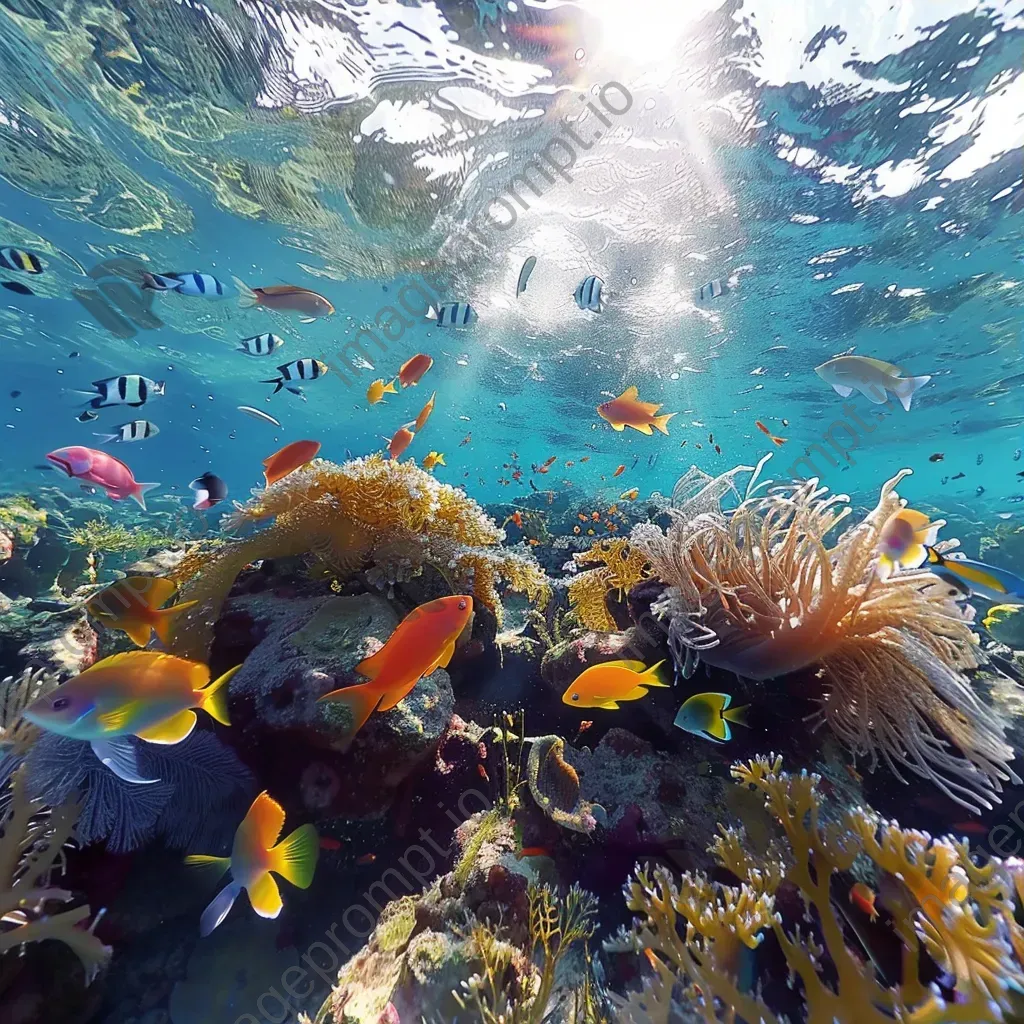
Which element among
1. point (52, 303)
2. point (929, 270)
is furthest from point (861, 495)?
point (52, 303)

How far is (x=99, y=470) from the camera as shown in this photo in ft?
12.5

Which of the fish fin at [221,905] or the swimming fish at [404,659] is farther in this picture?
the fish fin at [221,905]

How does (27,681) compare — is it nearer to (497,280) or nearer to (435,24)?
(435,24)

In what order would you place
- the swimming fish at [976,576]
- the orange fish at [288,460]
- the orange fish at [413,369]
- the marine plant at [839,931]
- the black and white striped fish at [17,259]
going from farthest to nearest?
the orange fish at [413,369]
the black and white striped fish at [17,259]
the orange fish at [288,460]
the swimming fish at [976,576]
the marine plant at [839,931]

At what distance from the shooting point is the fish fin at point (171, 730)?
1.97 meters

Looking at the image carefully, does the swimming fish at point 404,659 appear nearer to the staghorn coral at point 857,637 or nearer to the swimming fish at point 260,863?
the swimming fish at point 260,863

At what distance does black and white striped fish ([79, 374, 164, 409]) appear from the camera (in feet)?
13.4

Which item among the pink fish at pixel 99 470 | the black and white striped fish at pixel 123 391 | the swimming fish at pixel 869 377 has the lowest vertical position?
the pink fish at pixel 99 470

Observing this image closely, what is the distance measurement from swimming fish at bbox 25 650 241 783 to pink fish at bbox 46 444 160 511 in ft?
7.83

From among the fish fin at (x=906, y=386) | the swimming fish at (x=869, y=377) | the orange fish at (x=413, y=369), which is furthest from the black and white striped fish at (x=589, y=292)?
the fish fin at (x=906, y=386)

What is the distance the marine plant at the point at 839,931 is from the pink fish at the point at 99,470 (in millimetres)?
4437

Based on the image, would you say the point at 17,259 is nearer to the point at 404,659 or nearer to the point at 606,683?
the point at 404,659

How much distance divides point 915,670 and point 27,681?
465cm

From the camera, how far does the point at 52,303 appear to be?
819 inches
